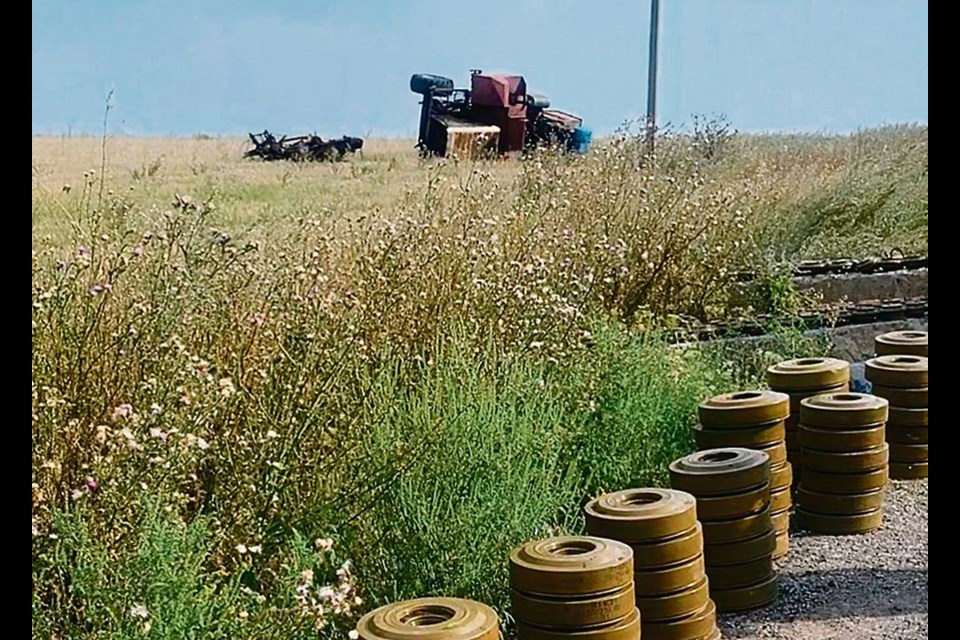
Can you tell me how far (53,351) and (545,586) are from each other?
1559 millimetres

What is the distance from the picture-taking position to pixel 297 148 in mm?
A: 26594

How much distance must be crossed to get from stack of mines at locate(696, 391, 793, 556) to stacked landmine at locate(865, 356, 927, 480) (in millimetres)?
1171

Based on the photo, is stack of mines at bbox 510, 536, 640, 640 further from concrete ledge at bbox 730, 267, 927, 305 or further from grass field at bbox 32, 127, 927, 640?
concrete ledge at bbox 730, 267, 927, 305

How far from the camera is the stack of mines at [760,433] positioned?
438 centimetres

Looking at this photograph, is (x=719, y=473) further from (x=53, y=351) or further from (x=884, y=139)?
(x=884, y=139)

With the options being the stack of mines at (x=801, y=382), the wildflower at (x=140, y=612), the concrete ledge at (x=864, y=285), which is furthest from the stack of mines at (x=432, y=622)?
the concrete ledge at (x=864, y=285)

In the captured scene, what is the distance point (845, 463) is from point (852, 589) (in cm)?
75

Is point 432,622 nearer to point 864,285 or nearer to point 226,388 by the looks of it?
point 226,388

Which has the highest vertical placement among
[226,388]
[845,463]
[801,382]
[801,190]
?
[801,190]

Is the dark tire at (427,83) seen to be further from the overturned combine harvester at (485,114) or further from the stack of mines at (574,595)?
the stack of mines at (574,595)

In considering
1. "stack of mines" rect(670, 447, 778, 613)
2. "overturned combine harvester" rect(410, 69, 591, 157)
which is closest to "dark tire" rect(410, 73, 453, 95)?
"overturned combine harvester" rect(410, 69, 591, 157)

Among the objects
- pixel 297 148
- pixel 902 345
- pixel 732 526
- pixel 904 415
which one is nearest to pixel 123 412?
pixel 732 526
